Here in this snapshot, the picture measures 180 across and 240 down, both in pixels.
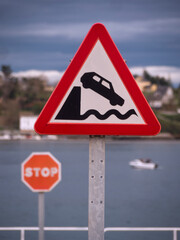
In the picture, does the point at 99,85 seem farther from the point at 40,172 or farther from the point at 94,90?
the point at 40,172

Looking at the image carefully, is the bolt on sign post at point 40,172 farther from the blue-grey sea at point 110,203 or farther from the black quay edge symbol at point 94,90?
the blue-grey sea at point 110,203

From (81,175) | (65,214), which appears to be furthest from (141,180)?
(65,214)

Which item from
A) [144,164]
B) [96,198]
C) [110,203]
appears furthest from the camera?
[144,164]

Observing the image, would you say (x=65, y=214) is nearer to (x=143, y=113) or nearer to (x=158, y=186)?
(x=158, y=186)

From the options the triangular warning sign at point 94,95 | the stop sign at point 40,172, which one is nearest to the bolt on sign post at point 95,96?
the triangular warning sign at point 94,95

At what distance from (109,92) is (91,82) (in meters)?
0.08

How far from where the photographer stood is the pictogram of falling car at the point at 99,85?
1750 millimetres

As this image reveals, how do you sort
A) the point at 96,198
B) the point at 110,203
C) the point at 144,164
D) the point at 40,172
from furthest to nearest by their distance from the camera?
the point at 144,164 → the point at 110,203 → the point at 40,172 → the point at 96,198

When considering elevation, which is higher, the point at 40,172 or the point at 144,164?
the point at 144,164

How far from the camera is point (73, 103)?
1745 millimetres

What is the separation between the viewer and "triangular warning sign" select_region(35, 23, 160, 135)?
1.74m

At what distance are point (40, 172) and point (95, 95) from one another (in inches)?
27.5

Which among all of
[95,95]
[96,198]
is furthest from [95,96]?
[96,198]

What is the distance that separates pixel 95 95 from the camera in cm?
175
